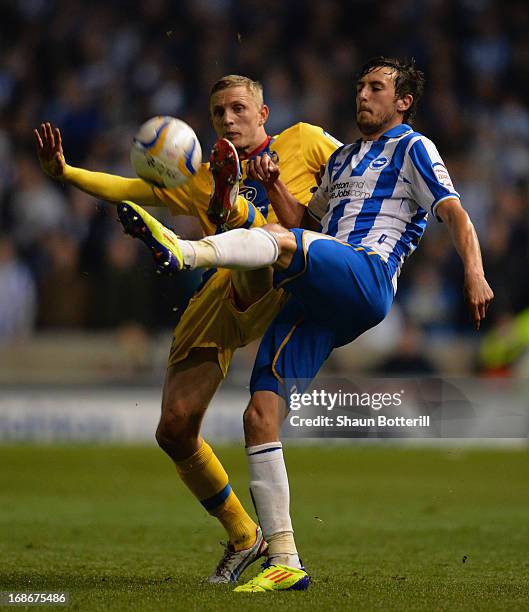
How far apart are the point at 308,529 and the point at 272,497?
8.54ft

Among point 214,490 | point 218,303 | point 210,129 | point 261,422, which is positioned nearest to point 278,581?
point 261,422

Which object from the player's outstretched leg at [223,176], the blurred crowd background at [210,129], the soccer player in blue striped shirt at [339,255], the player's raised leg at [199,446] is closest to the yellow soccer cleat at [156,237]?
the soccer player in blue striped shirt at [339,255]

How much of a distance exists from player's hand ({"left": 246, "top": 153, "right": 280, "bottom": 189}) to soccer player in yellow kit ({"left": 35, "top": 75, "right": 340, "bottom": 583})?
0.18 metres

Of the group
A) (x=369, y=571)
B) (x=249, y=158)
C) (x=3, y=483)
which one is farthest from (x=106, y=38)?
(x=369, y=571)

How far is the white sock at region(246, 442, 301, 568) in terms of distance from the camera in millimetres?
5141

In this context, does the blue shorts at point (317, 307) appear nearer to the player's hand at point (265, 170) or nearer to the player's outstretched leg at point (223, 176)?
the player's outstretched leg at point (223, 176)

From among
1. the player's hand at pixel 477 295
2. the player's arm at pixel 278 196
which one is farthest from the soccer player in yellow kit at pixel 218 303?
the player's hand at pixel 477 295

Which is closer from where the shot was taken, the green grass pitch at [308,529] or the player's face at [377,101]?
the green grass pitch at [308,529]

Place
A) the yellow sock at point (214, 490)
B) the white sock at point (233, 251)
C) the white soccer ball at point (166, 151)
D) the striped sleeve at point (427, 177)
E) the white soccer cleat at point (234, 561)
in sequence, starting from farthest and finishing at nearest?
the yellow sock at point (214, 490) < the white soccer cleat at point (234, 561) < the white soccer ball at point (166, 151) < the striped sleeve at point (427, 177) < the white sock at point (233, 251)

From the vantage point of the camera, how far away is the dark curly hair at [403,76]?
5531 millimetres

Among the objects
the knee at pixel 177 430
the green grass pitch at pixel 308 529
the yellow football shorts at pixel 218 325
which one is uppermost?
the yellow football shorts at pixel 218 325

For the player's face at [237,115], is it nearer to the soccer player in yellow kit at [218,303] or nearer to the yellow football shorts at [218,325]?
the soccer player in yellow kit at [218,303]

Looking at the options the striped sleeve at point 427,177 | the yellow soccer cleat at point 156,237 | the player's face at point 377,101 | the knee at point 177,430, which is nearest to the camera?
the yellow soccer cleat at point 156,237

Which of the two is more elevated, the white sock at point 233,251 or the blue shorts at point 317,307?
the white sock at point 233,251
